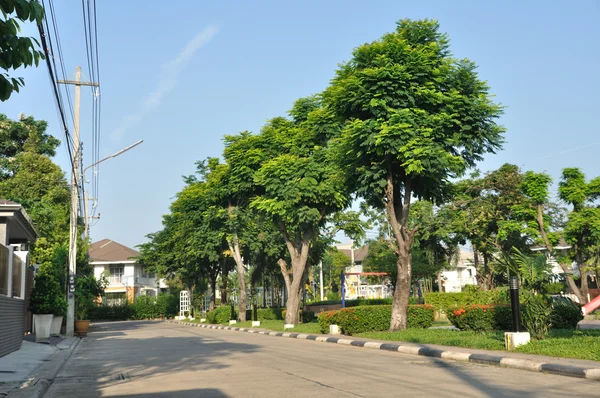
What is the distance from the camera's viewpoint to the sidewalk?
10875 millimetres

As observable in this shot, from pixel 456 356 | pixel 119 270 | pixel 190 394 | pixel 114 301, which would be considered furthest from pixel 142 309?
pixel 190 394

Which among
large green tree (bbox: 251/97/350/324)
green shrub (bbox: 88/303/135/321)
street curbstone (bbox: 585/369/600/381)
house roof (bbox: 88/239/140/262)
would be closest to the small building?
large green tree (bbox: 251/97/350/324)

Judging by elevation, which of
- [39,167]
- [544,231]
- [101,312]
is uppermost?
[39,167]

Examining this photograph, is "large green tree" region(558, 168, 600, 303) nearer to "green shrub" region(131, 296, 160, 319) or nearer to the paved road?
the paved road

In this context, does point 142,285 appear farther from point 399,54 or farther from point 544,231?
point 399,54

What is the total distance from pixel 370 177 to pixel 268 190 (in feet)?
32.1

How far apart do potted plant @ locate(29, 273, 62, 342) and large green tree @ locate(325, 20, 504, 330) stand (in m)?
13.0

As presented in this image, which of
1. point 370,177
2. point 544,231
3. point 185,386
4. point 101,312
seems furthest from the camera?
point 101,312

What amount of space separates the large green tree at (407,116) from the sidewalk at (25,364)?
11.4m

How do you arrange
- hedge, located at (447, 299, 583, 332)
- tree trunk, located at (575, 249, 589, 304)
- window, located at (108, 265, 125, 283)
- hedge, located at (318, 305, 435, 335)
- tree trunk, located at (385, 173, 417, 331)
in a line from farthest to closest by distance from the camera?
window, located at (108, 265, 125, 283) → tree trunk, located at (575, 249, 589, 304) → hedge, located at (318, 305, 435, 335) → tree trunk, located at (385, 173, 417, 331) → hedge, located at (447, 299, 583, 332)

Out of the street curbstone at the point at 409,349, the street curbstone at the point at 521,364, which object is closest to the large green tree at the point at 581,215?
the street curbstone at the point at 409,349

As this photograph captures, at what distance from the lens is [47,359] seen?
1678 cm

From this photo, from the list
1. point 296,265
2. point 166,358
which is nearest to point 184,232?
point 296,265

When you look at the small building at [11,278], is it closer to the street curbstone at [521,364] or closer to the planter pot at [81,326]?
the planter pot at [81,326]
